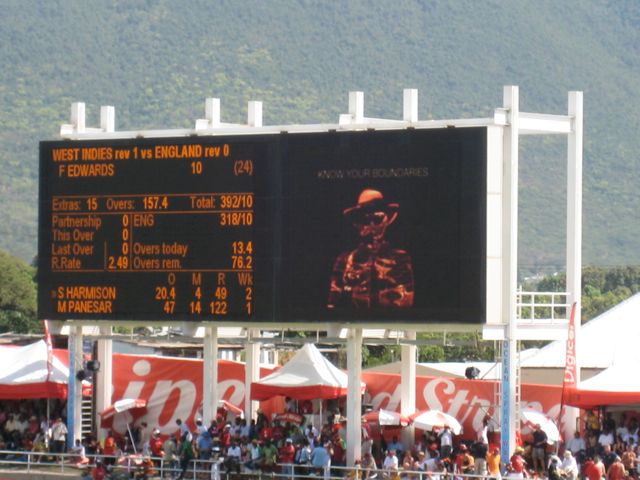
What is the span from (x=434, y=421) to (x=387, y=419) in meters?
1.03

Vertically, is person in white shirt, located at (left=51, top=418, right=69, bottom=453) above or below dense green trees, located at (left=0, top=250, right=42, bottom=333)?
below

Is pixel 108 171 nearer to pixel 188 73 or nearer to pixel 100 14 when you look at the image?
pixel 188 73

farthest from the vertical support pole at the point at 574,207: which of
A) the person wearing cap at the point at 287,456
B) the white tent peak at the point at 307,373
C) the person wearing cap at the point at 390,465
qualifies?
the person wearing cap at the point at 287,456

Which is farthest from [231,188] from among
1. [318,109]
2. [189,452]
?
[318,109]

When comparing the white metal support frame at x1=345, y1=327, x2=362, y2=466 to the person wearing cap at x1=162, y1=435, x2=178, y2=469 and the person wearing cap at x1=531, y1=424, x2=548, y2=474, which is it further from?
the person wearing cap at x1=162, y1=435, x2=178, y2=469

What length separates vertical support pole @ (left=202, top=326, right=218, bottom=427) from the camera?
36188mm

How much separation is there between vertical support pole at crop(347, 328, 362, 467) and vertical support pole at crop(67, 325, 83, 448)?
6867 mm

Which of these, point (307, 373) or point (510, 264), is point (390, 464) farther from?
point (307, 373)

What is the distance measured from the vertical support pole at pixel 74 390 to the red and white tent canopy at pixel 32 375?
1.03m

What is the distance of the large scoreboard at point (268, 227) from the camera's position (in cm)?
3294

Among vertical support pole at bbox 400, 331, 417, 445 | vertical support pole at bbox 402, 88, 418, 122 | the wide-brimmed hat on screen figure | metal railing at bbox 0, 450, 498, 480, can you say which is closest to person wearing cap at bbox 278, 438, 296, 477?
metal railing at bbox 0, 450, 498, 480

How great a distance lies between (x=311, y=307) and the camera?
34.0 metres

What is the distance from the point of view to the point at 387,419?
1409 inches

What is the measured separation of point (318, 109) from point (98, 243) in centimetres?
13997
